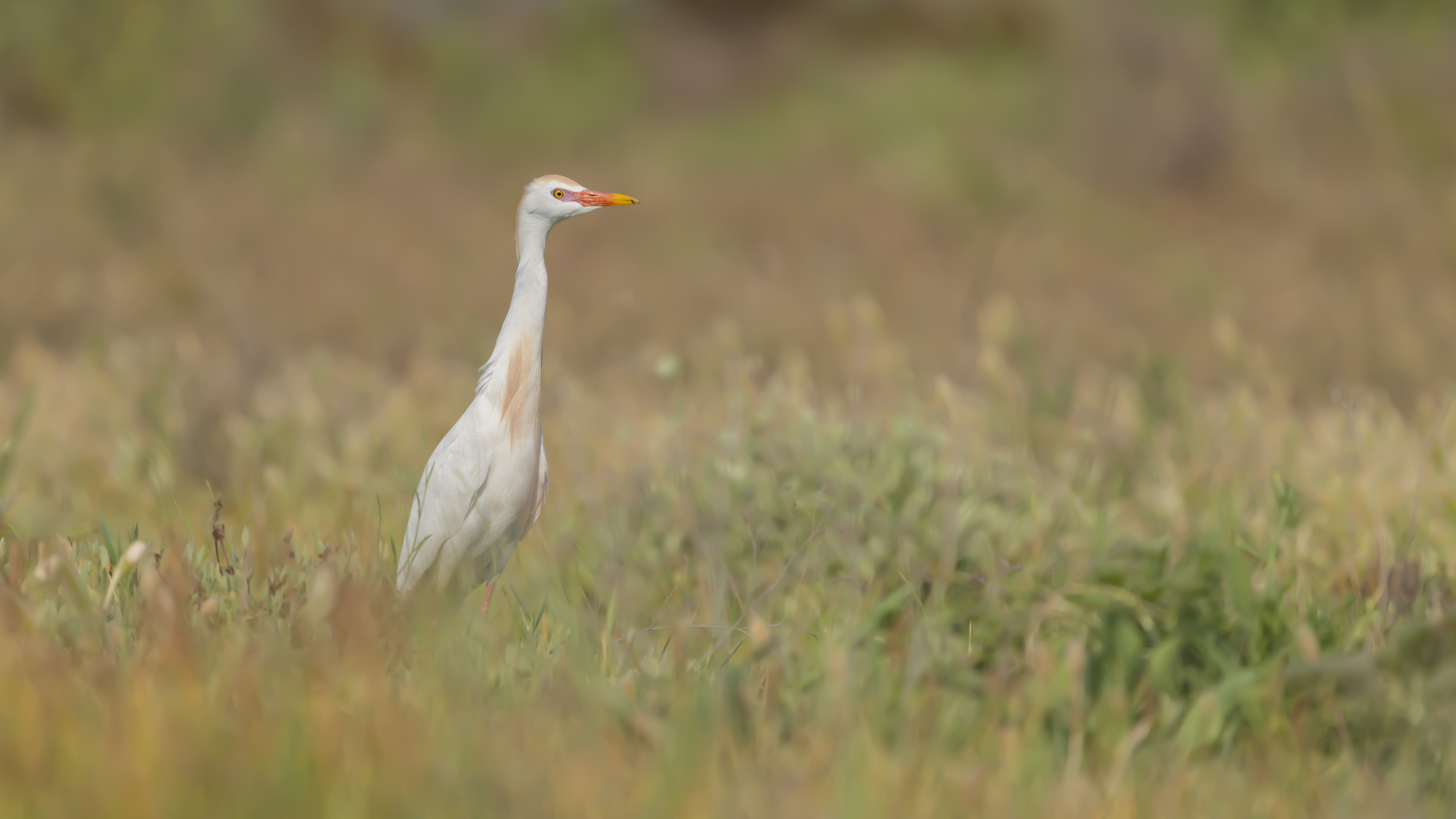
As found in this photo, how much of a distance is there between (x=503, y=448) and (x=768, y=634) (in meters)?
0.66

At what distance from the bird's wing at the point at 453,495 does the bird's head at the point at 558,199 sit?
39 centimetres

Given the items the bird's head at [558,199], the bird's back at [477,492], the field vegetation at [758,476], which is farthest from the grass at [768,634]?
the bird's head at [558,199]

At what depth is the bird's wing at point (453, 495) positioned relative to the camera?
2.44 m

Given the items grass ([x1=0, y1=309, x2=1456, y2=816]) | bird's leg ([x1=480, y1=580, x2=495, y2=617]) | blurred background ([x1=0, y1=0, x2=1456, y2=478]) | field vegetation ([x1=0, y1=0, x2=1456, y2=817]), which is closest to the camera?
grass ([x1=0, y1=309, x2=1456, y2=816])

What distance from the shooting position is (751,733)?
193 centimetres

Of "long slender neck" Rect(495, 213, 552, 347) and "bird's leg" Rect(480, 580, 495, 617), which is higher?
"long slender neck" Rect(495, 213, 552, 347)

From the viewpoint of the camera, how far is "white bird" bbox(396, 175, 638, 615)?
235 centimetres

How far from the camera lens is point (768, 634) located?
2.16 metres

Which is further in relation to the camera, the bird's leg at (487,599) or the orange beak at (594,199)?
the bird's leg at (487,599)

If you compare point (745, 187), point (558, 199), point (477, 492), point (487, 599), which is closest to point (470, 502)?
point (477, 492)

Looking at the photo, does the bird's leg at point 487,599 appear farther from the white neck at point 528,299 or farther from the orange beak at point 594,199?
the orange beak at point 594,199

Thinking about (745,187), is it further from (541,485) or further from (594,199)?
(594,199)

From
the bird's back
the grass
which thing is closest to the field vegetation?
the grass

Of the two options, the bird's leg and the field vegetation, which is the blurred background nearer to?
the field vegetation
